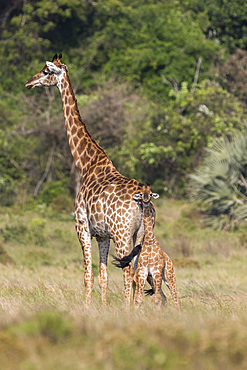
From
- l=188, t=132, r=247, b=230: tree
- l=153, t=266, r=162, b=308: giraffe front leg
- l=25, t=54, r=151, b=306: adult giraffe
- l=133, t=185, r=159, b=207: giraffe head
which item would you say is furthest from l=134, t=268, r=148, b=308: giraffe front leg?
l=188, t=132, r=247, b=230: tree

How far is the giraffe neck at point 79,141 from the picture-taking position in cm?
862

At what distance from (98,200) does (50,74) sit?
7.34 ft

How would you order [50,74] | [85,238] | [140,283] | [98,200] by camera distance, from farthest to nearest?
[50,74] → [85,238] → [98,200] → [140,283]

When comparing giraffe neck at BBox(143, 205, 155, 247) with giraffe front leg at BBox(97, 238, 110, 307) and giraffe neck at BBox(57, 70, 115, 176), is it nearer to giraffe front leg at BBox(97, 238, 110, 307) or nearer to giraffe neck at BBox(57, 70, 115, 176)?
giraffe front leg at BBox(97, 238, 110, 307)

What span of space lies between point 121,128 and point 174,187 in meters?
2.87

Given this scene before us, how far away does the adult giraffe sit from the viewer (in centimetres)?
747

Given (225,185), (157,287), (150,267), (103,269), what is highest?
(150,267)

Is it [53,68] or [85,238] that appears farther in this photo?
[53,68]

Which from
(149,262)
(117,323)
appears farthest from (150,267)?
(117,323)

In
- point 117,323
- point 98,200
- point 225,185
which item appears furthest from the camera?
point 225,185

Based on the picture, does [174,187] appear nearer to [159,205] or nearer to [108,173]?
[159,205]

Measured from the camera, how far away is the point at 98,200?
7.82m

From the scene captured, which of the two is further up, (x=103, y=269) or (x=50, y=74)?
(x=50, y=74)

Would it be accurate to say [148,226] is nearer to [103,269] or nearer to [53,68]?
[103,269]
